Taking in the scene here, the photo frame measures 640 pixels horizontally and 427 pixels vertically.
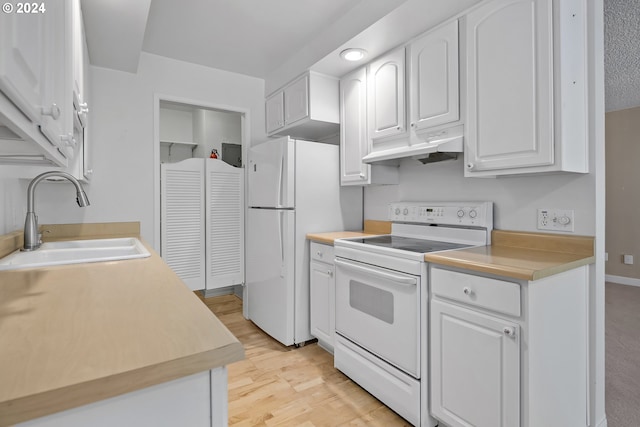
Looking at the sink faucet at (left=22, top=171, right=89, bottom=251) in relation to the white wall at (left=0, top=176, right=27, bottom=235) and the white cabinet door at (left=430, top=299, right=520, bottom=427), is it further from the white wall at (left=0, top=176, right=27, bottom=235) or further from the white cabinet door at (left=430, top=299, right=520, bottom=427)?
the white cabinet door at (left=430, top=299, right=520, bottom=427)

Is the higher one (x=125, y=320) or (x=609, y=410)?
(x=125, y=320)

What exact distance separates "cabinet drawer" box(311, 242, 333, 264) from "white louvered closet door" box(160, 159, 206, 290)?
49.5 inches

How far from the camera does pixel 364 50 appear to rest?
2.35 metres

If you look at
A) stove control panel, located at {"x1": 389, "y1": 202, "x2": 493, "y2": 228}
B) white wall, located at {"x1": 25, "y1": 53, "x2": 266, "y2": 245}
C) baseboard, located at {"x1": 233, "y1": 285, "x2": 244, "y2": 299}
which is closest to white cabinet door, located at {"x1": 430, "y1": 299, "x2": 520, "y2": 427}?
stove control panel, located at {"x1": 389, "y1": 202, "x2": 493, "y2": 228}

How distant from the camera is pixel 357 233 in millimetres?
2814

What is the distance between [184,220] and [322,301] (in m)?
1.55

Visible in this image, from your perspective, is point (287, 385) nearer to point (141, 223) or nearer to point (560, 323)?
point (560, 323)

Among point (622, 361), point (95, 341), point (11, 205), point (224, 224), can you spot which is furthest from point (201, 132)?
point (622, 361)

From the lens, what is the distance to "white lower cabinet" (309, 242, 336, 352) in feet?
8.15

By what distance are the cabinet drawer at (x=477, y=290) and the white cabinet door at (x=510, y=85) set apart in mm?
598

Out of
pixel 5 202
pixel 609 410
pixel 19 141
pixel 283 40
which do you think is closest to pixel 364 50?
pixel 283 40

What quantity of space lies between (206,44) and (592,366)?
131 inches

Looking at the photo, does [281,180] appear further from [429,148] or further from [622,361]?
[622,361]

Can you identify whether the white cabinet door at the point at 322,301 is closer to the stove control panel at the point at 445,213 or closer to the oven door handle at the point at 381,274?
the oven door handle at the point at 381,274
